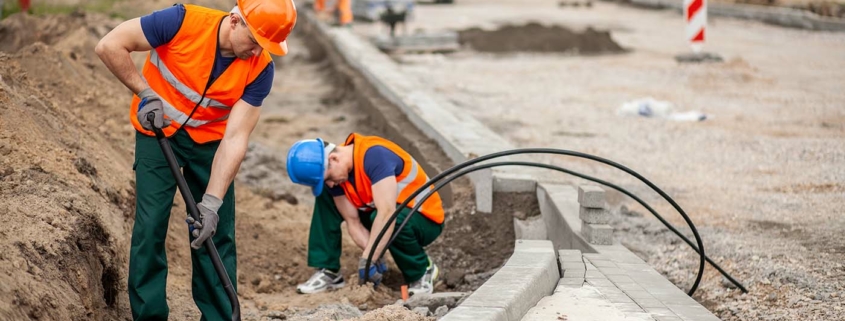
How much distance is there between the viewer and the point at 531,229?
6316mm

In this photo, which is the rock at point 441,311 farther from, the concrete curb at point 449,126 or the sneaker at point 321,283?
the concrete curb at point 449,126

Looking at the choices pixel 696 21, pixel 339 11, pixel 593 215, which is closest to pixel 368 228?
pixel 593 215

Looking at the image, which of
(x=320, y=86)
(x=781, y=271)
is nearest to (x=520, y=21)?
(x=320, y=86)

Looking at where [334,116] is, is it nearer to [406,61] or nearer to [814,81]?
[406,61]

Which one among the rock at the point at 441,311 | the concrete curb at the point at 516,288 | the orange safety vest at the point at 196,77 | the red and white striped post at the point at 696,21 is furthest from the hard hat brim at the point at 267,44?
the red and white striped post at the point at 696,21

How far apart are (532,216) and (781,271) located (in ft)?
5.87

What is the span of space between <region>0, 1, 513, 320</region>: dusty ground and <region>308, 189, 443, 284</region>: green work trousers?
0.65 feet

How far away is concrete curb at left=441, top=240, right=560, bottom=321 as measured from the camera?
3764 millimetres

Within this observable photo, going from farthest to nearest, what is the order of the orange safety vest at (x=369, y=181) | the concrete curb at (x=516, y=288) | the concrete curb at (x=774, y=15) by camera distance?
the concrete curb at (x=774, y=15), the orange safety vest at (x=369, y=181), the concrete curb at (x=516, y=288)

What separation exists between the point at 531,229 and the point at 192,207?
8.94 feet

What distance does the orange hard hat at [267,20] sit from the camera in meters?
4.17

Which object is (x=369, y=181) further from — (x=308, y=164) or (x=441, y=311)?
(x=441, y=311)

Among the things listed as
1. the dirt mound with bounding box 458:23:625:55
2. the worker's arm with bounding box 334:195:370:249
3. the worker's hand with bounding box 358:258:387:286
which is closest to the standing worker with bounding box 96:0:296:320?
the worker's hand with bounding box 358:258:387:286

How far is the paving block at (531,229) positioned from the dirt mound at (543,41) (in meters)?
10.2
